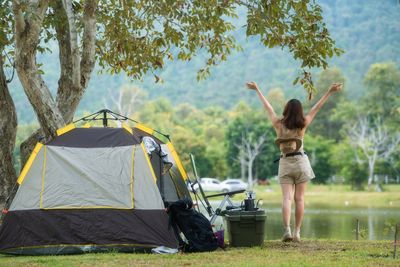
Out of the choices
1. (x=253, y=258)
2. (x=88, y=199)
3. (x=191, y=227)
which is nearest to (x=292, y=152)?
(x=191, y=227)

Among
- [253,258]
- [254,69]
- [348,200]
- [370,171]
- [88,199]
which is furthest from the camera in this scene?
[254,69]

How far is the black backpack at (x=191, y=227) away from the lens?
8.02 metres

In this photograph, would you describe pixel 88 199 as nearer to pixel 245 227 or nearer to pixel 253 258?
pixel 245 227

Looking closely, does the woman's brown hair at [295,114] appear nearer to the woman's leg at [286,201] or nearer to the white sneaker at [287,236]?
the woman's leg at [286,201]

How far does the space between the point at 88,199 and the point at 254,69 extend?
413 ft

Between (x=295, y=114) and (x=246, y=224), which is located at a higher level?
(x=295, y=114)

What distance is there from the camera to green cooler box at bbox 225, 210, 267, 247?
8.20 meters

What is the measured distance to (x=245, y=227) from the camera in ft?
27.2

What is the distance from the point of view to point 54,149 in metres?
8.72

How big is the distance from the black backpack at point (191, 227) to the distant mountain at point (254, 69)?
105514 mm

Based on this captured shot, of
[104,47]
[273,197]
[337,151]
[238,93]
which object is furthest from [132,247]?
[238,93]

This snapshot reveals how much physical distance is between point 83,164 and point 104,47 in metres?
5.55

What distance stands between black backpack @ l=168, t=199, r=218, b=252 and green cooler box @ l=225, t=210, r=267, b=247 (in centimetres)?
28

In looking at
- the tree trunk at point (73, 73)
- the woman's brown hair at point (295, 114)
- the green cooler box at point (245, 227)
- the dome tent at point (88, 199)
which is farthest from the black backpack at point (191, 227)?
the tree trunk at point (73, 73)
